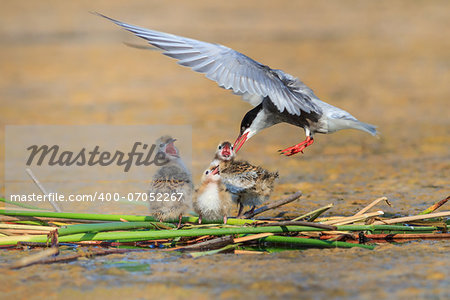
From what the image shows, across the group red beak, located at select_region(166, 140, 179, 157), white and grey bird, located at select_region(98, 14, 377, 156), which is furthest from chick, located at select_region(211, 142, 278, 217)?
white and grey bird, located at select_region(98, 14, 377, 156)

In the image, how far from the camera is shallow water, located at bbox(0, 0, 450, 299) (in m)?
4.14

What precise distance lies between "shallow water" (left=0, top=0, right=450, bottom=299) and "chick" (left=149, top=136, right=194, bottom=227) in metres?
0.33

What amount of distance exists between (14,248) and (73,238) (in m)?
0.47

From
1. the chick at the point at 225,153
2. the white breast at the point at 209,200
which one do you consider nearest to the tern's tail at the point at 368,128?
the chick at the point at 225,153

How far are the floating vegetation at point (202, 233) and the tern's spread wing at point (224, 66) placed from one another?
968 millimetres

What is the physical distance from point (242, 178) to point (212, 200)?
435mm

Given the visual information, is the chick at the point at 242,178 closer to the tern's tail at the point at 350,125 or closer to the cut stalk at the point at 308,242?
the cut stalk at the point at 308,242

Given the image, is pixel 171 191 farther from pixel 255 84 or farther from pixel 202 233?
pixel 255 84

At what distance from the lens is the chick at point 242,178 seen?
5.14 metres

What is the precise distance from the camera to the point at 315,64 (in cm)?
1481

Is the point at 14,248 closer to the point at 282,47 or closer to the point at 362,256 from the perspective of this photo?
the point at 362,256

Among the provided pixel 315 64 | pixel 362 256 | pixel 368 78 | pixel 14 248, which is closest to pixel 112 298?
pixel 14 248

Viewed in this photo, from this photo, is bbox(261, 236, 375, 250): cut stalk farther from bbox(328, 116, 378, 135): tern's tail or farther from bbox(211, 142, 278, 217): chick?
bbox(328, 116, 378, 135): tern's tail

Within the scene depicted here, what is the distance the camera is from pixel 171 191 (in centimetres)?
490
